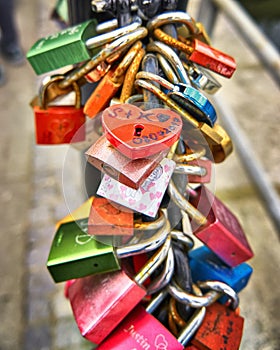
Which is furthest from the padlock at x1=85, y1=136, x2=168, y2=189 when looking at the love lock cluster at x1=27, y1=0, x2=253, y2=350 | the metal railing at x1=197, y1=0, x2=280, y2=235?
the metal railing at x1=197, y1=0, x2=280, y2=235

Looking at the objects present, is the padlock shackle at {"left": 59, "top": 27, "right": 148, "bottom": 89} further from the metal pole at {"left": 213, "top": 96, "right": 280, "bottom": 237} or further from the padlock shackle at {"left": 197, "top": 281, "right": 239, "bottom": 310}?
the metal pole at {"left": 213, "top": 96, "right": 280, "bottom": 237}

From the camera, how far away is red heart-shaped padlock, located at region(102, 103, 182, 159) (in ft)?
1.35

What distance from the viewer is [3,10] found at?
174cm

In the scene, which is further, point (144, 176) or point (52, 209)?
point (52, 209)

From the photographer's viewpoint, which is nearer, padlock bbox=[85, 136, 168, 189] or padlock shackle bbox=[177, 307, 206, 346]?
padlock bbox=[85, 136, 168, 189]

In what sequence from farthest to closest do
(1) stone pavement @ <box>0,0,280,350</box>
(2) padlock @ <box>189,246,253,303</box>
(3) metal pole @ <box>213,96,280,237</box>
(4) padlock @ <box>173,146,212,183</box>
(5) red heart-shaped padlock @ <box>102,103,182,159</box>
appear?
1. (3) metal pole @ <box>213,96,280,237</box>
2. (1) stone pavement @ <box>0,0,280,350</box>
3. (2) padlock @ <box>189,246,253,303</box>
4. (4) padlock @ <box>173,146,212,183</box>
5. (5) red heart-shaped padlock @ <box>102,103,182,159</box>

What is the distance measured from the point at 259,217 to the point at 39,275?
62cm

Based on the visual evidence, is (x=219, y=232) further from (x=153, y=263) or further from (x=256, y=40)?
(x=256, y=40)

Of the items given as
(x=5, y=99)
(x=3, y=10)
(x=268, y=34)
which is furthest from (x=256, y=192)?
(x=268, y=34)

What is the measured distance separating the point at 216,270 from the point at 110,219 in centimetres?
25

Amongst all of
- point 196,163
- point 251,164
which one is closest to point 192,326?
point 196,163

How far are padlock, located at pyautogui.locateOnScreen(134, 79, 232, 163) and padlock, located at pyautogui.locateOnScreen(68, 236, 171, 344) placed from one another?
5.8 inches

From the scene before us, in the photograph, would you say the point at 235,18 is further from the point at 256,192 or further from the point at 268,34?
the point at 268,34

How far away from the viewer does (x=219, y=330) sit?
1.96ft
